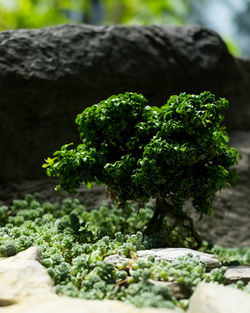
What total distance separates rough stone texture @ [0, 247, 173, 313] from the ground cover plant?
0.11 meters

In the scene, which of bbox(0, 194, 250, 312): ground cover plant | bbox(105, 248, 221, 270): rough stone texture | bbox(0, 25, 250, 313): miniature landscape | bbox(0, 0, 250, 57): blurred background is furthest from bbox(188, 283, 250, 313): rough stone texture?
bbox(0, 0, 250, 57): blurred background

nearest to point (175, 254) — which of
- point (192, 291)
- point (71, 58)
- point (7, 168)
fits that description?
point (192, 291)

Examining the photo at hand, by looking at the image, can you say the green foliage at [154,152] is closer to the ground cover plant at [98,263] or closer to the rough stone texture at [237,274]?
the ground cover plant at [98,263]

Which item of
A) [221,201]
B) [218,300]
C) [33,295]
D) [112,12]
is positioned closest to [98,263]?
[33,295]

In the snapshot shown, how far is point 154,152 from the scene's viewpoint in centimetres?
428

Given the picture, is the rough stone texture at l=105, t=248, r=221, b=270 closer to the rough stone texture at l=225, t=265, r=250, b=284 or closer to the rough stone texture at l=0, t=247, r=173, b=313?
the rough stone texture at l=225, t=265, r=250, b=284

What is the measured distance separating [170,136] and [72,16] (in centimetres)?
1916

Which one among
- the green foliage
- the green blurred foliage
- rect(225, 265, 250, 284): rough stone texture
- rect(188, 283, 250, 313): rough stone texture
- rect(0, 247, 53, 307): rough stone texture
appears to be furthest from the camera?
the green blurred foliage

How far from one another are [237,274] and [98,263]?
1.41 meters

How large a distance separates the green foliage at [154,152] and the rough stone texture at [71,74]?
60.5 inches

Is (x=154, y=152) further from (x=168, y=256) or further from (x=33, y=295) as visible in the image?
(x=33, y=295)

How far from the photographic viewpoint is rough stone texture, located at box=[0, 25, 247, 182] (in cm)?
589

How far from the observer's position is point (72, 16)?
2166cm

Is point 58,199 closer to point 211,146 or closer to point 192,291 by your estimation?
point 211,146
